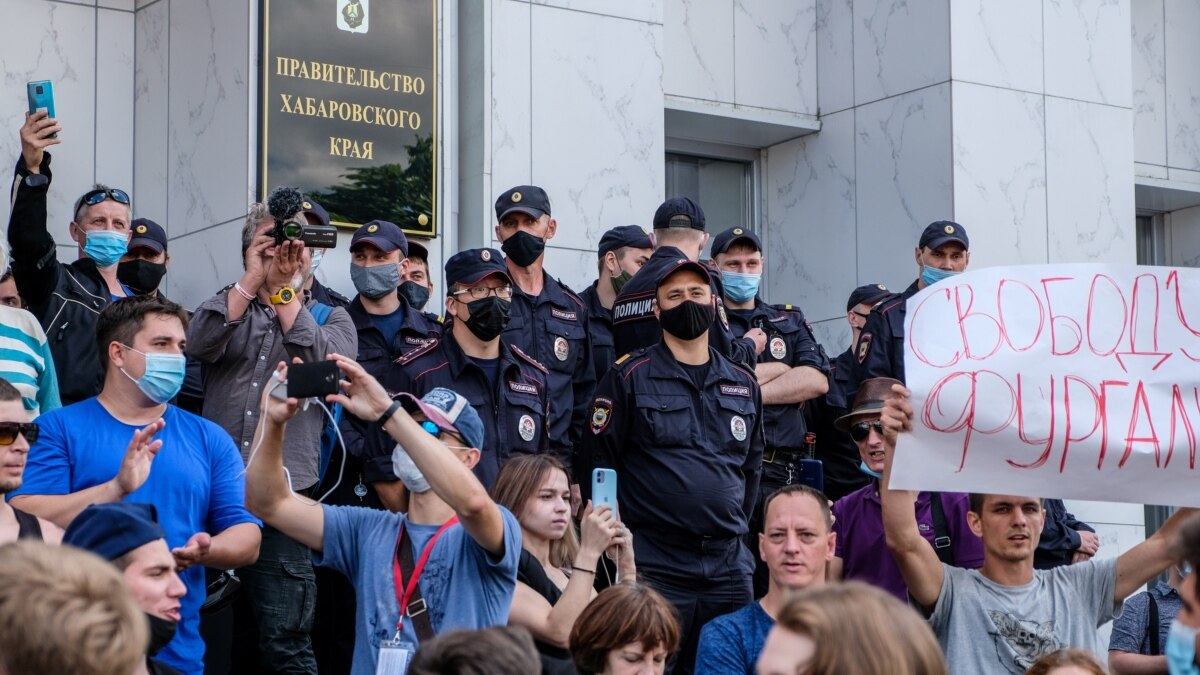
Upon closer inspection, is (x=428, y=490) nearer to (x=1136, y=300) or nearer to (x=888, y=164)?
(x=1136, y=300)

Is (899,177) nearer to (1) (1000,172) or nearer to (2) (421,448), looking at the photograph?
(1) (1000,172)

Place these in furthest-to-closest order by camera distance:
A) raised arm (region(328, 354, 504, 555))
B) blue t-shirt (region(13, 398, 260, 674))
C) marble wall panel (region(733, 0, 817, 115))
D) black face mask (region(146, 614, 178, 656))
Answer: marble wall panel (region(733, 0, 817, 115)), blue t-shirt (region(13, 398, 260, 674)), raised arm (region(328, 354, 504, 555)), black face mask (region(146, 614, 178, 656))

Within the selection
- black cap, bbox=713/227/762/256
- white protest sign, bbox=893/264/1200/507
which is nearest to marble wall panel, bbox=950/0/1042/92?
black cap, bbox=713/227/762/256

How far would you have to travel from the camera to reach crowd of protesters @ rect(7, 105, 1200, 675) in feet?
20.6

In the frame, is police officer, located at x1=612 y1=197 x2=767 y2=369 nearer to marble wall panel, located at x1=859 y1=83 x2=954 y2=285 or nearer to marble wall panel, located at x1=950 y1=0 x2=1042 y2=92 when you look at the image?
marble wall panel, located at x1=859 y1=83 x2=954 y2=285

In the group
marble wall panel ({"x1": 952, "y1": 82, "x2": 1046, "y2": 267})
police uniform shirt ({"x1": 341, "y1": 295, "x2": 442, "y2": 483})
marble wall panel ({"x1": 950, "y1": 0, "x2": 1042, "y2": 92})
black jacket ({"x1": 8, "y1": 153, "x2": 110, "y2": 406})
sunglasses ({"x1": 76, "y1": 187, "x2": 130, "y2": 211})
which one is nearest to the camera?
black jacket ({"x1": 8, "y1": 153, "x2": 110, "y2": 406})

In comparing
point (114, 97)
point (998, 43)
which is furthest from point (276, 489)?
point (998, 43)

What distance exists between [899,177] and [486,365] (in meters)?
6.34

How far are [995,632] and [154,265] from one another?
5.23 meters

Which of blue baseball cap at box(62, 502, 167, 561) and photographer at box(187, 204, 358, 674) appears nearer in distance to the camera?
blue baseball cap at box(62, 502, 167, 561)

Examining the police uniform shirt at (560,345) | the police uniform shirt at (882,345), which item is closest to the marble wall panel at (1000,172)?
the police uniform shirt at (882,345)

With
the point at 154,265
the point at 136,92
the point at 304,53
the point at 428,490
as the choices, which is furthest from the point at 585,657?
the point at 136,92

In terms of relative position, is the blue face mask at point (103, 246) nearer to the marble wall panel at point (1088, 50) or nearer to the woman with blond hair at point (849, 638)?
the woman with blond hair at point (849, 638)

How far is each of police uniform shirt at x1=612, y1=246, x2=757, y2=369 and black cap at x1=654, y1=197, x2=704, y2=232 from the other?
0.87 metres
